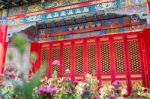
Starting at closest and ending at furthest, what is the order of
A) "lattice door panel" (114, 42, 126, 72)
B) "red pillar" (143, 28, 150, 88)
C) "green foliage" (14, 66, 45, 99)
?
1. "green foliage" (14, 66, 45, 99)
2. "red pillar" (143, 28, 150, 88)
3. "lattice door panel" (114, 42, 126, 72)

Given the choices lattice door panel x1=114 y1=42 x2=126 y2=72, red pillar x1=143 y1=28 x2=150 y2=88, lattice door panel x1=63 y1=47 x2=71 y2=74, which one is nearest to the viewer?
red pillar x1=143 y1=28 x2=150 y2=88

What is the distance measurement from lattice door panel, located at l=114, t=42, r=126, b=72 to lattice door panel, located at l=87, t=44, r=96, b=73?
625 millimetres

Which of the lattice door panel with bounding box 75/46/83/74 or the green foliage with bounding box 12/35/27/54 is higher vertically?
the green foliage with bounding box 12/35/27/54

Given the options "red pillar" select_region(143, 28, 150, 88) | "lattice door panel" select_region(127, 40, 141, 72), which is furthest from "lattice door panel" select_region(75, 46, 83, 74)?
"red pillar" select_region(143, 28, 150, 88)

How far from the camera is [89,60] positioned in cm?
659

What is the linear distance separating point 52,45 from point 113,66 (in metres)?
2.16

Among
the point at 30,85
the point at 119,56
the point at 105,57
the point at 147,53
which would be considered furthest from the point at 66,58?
the point at 30,85

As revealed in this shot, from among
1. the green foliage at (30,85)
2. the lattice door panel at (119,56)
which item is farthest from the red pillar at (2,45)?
the green foliage at (30,85)

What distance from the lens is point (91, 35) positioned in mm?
6645

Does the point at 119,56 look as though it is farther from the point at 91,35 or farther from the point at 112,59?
the point at 91,35

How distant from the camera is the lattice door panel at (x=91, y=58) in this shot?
6500 mm

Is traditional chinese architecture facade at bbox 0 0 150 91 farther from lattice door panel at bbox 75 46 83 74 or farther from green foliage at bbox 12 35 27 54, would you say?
green foliage at bbox 12 35 27 54

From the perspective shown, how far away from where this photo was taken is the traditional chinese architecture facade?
591 cm

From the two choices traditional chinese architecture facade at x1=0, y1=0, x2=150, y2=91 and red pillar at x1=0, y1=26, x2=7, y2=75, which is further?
red pillar at x1=0, y1=26, x2=7, y2=75
